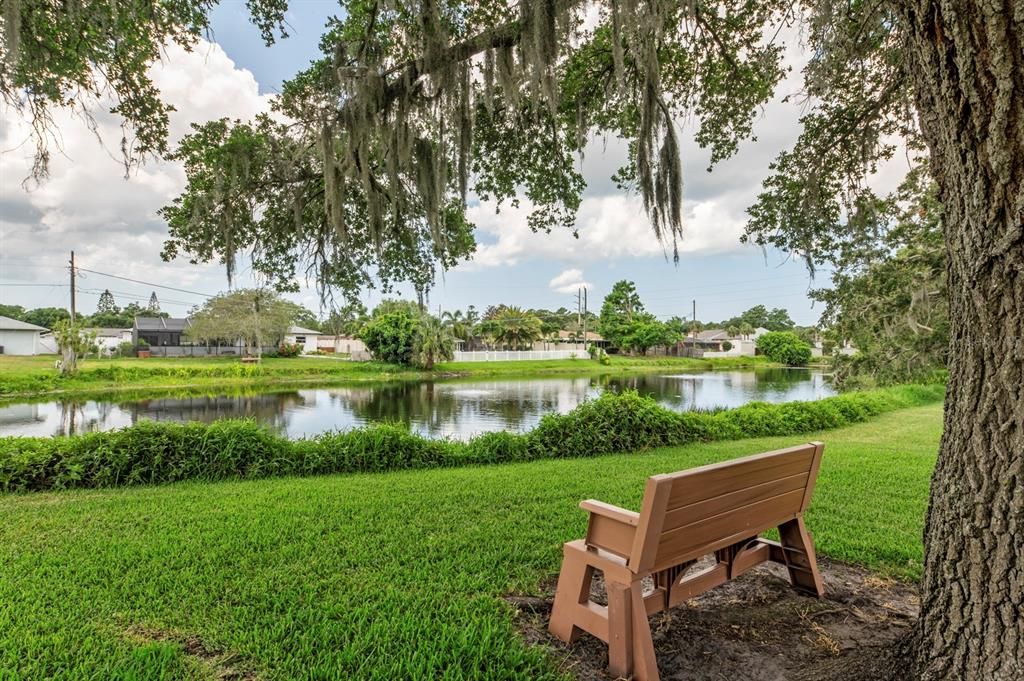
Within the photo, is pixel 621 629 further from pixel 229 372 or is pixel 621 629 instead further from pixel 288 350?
pixel 288 350

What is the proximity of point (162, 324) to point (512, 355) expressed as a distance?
27.5 m

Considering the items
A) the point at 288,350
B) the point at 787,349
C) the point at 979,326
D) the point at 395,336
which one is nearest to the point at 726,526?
the point at 979,326

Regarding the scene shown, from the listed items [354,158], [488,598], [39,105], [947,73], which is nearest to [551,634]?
[488,598]

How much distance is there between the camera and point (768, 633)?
1847 millimetres

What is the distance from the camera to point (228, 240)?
4.26 m

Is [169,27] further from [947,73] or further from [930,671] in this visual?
[930,671]

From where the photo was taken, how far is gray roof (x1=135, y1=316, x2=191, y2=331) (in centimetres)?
3716

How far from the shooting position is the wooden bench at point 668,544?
1.52 meters

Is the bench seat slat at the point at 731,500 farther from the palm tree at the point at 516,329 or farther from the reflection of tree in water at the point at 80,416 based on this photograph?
the palm tree at the point at 516,329

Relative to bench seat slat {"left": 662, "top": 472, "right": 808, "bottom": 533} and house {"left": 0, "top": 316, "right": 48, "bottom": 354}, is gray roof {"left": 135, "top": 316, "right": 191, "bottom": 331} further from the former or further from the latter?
bench seat slat {"left": 662, "top": 472, "right": 808, "bottom": 533}

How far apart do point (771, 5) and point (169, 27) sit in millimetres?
4892

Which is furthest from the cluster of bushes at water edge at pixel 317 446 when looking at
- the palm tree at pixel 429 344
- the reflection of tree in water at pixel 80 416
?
the palm tree at pixel 429 344

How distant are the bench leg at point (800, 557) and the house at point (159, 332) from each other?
43142 millimetres

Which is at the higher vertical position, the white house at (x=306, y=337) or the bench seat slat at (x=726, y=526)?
the white house at (x=306, y=337)
